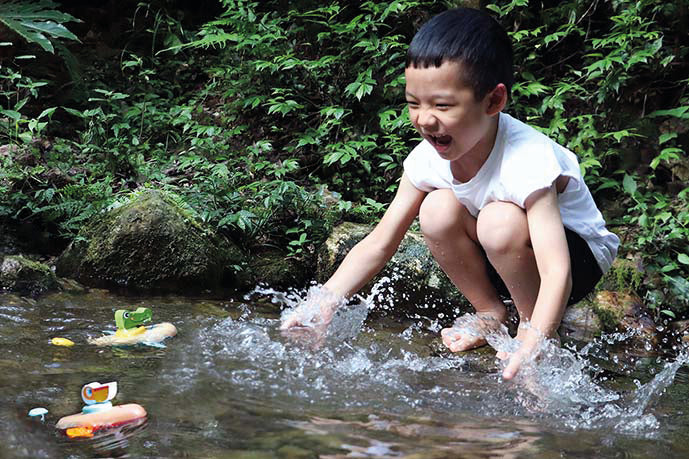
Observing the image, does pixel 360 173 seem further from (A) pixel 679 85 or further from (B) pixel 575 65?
(A) pixel 679 85

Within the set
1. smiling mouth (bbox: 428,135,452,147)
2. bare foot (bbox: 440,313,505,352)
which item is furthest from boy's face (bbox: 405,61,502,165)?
bare foot (bbox: 440,313,505,352)

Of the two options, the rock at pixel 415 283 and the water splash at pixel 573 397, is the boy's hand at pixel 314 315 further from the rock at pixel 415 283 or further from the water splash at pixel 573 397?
the rock at pixel 415 283

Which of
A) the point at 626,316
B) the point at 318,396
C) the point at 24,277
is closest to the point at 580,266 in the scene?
the point at 318,396

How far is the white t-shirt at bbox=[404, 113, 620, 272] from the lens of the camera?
2.29 metres

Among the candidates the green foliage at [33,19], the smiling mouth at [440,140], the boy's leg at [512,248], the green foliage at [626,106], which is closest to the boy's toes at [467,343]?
the boy's leg at [512,248]

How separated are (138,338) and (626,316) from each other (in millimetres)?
2620

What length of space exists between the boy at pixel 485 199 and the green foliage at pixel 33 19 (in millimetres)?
3401

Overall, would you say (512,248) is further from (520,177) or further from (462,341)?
(462,341)

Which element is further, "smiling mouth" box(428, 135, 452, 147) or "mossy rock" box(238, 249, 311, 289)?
"mossy rock" box(238, 249, 311, 289)

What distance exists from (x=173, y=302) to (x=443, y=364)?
1.49 m

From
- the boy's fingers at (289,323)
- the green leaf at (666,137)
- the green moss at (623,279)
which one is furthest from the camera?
the green leaf at (666,137)

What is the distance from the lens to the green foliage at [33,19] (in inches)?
195

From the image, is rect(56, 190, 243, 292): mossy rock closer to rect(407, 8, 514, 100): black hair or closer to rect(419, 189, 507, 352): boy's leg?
rect(419, 189, 507, 352): boy's leg

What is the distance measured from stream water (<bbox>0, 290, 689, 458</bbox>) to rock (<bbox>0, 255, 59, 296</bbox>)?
302 millimetres
